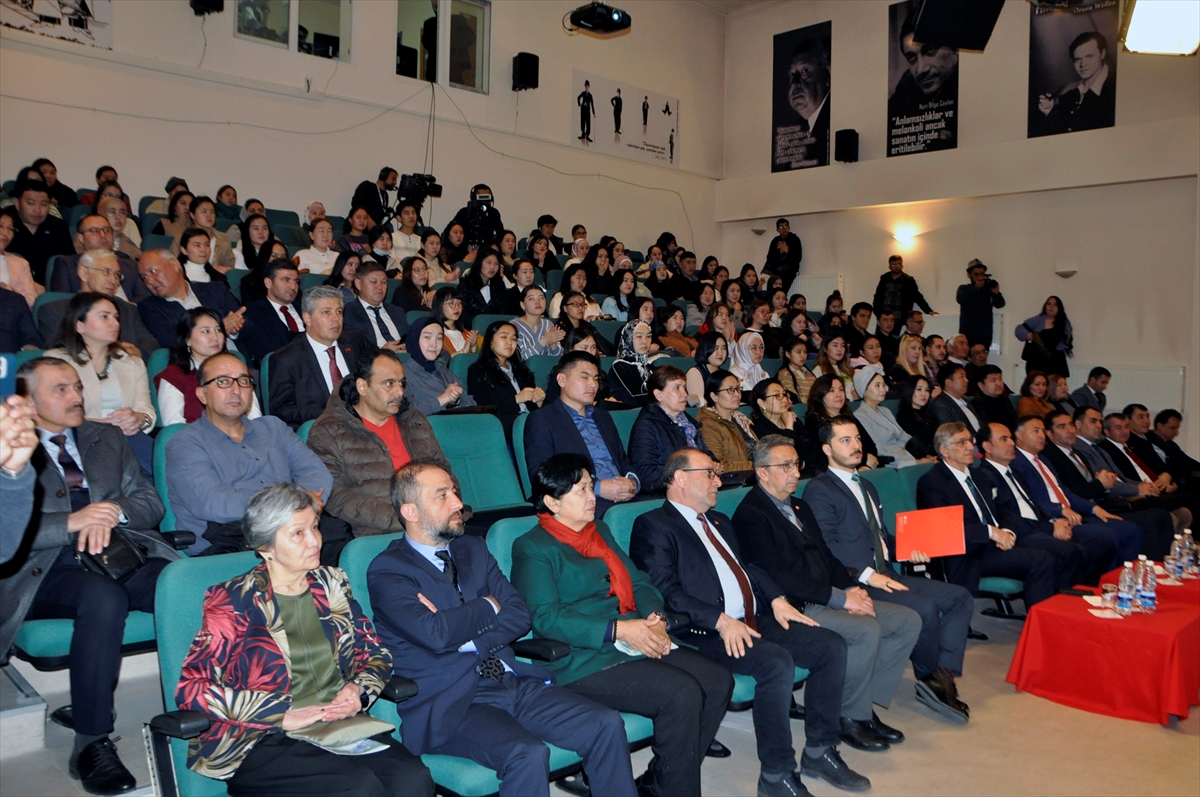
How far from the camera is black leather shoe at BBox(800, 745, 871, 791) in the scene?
298 centimetres

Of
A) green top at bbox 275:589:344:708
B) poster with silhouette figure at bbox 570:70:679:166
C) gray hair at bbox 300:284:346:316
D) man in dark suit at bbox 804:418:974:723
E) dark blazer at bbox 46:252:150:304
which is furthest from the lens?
poster with silhouette figure at bbox 570:70:679:166

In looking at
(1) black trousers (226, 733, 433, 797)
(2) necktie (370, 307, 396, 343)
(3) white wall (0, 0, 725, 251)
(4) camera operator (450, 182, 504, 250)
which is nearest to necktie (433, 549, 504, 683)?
(1) black trousers (226, 733, 433, 797)

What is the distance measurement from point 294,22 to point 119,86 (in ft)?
5.95

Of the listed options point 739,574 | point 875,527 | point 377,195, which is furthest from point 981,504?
point 377,195

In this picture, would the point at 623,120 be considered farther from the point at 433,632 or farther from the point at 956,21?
the point at 433,632

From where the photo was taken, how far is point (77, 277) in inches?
198

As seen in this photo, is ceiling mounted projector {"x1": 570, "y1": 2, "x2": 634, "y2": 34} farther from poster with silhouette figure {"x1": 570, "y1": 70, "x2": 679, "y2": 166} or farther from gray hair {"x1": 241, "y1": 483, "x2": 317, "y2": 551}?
gray hair {"x1": 241, "y1": 483, "x2": 317, "y2": 551}

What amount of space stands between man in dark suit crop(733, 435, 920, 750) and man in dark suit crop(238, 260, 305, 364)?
8.84 ft

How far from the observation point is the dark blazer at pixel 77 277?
194 inches

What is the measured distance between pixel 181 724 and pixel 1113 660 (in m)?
3.45

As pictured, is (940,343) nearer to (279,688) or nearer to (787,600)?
(787,600)

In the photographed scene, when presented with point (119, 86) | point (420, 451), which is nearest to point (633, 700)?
point (420, 451)

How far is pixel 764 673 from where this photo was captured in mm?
2885

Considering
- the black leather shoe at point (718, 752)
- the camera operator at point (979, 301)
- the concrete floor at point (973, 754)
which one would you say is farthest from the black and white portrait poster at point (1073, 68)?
the black leather shoe at point (718, 752)
